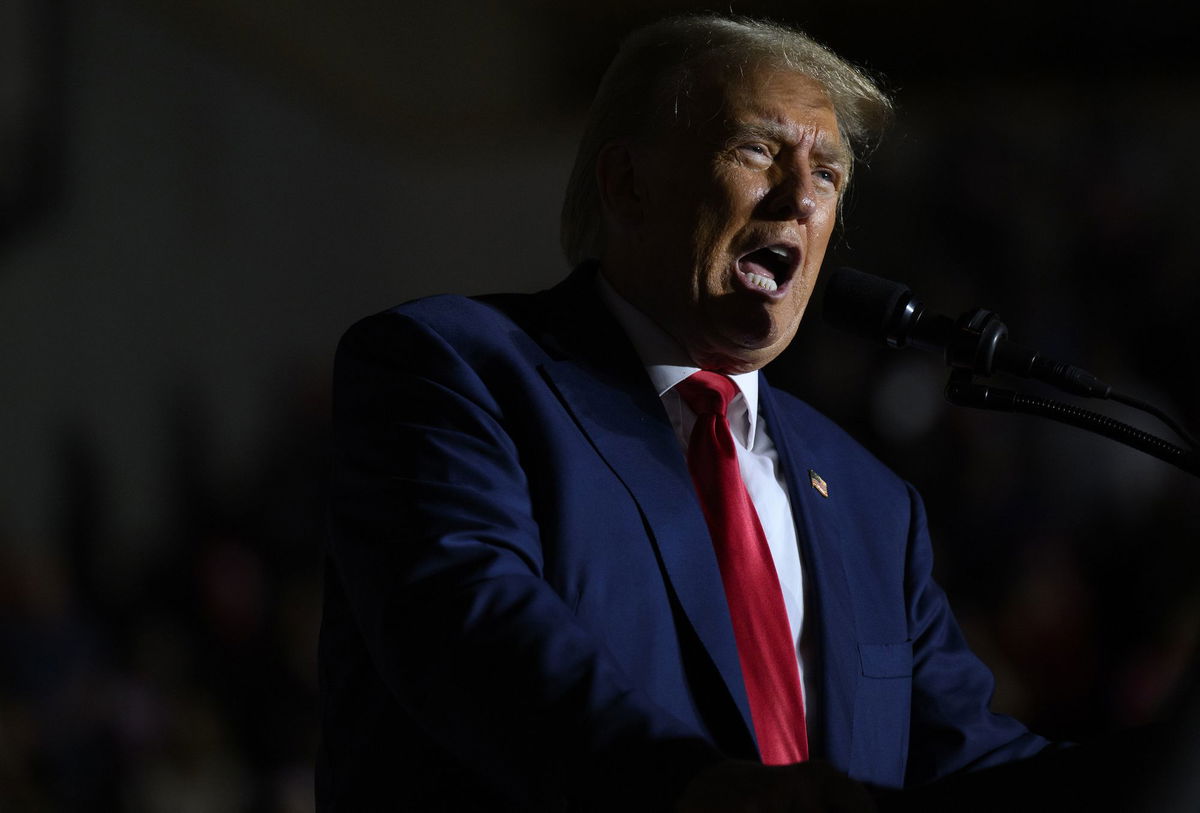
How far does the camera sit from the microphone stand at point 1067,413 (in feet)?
3.25

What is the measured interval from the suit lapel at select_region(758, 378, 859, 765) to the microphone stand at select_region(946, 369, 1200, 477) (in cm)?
25

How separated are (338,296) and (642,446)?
11.5 ft

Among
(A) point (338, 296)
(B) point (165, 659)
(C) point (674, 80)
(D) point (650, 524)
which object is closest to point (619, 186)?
(C) point (674, 80)

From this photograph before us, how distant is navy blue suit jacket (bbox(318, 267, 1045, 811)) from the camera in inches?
34.8

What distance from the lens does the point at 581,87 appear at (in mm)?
4598

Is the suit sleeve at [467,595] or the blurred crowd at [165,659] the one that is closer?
the suit sleeve at [467,595]

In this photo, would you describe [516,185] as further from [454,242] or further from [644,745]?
[644,745]

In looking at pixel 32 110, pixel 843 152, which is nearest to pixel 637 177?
pixel 843 152

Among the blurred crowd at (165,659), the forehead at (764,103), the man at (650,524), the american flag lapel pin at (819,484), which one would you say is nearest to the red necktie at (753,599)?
the man at (650,524)

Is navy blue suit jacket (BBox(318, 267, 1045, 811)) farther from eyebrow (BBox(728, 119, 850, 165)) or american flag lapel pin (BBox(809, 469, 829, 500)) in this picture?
eyebrow (BBox(728, 119, 850, 165))

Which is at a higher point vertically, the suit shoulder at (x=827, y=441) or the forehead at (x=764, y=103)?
the forehead at (x=764, y=103)

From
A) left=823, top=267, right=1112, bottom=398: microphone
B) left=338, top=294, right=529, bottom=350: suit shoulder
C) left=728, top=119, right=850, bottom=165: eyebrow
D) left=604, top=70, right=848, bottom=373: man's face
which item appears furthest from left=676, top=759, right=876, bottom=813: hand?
left=728, top=119, right=850, bottom=165: eyebrow

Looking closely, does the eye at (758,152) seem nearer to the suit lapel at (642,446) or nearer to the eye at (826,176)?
the eye at (826,176)

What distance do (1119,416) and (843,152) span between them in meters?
2.20
